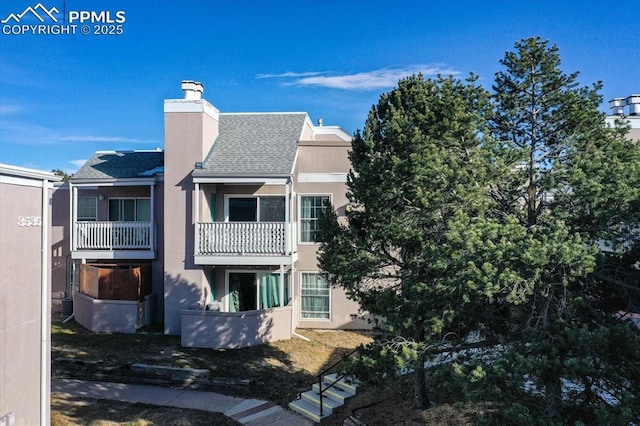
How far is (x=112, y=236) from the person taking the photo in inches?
688

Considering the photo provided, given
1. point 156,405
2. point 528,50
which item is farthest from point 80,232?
point 528,50

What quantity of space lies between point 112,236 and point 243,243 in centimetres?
583

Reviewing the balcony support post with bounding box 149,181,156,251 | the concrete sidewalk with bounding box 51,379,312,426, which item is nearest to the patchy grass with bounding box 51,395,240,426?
the concrete sidewalk with bounding box 51,379,312,426

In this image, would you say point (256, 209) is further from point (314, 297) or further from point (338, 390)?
point (338, 390)

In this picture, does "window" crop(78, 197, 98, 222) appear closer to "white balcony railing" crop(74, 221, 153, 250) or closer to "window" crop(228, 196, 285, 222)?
"white balcony railing" crop(74, 221, 153, 250)

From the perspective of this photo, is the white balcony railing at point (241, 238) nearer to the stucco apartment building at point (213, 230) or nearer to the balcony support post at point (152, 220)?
the stucco apartment building at point (213, 230)

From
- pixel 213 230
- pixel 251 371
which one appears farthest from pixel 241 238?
pixel 251 371

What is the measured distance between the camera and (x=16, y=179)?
8.01m

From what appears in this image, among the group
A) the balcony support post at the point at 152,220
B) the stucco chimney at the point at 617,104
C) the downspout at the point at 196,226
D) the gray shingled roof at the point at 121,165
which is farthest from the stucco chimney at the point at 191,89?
the stucco chimney at the point at 617,104

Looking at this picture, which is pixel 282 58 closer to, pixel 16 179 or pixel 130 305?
pixel 130 305

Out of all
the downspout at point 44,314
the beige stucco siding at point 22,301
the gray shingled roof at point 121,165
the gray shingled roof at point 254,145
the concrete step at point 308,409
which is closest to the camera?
the beige stucco siding at point 22,301

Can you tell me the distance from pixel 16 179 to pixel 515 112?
8902 millimetres

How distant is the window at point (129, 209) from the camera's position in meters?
18.5

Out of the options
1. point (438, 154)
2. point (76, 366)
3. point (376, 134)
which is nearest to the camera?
point (438, 154)
